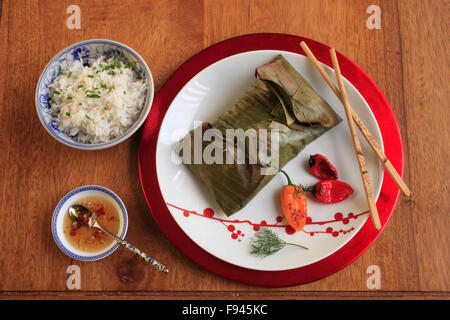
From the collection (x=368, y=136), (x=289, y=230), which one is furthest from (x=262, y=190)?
(x=368, y=136)

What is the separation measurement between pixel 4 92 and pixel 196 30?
86 centimetres

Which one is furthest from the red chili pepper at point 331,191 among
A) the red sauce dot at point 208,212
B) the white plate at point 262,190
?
the red sauce dot at point 208,212

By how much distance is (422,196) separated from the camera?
1.62m

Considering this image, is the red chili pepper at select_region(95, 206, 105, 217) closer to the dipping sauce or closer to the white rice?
the dipping sauce

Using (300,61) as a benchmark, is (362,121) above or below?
below

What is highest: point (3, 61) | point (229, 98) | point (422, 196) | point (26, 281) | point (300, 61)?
point (3, 61)

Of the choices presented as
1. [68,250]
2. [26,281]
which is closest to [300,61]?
[68,250]

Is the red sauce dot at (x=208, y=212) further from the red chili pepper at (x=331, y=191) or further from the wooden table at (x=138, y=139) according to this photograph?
the red chili pepper at (x=331, y=191)

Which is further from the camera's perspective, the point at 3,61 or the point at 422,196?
the point at 3,61

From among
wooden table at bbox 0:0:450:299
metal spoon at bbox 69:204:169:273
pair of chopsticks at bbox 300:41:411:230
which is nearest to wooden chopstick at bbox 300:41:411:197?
pair of chopsticks at bbox 300:41:411:230

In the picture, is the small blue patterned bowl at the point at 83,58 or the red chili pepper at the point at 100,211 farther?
the red chili pepper at the point at 100,211

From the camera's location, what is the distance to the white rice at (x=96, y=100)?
149cm

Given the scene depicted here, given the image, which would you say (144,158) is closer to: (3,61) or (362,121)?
(3,61)

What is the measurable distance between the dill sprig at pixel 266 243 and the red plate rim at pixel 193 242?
88 mm
